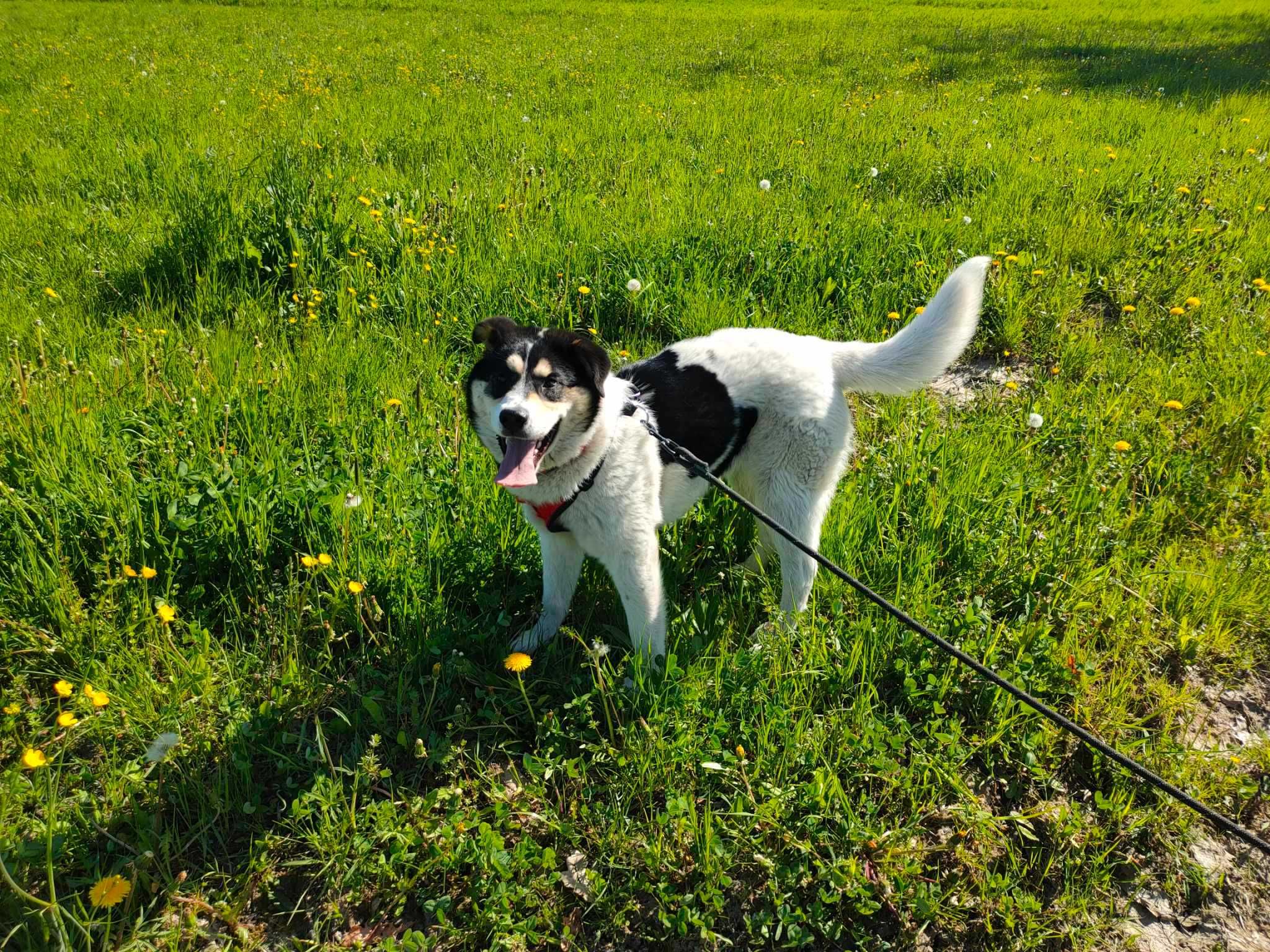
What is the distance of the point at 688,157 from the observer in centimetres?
708

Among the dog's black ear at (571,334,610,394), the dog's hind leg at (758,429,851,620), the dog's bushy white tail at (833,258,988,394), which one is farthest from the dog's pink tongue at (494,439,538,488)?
the dog's bushy white tail at (833,258,988,394)

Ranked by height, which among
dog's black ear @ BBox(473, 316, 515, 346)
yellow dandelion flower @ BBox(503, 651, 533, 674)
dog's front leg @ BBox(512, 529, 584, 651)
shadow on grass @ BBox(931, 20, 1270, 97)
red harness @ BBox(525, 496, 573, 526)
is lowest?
dog's front leg @ BBox(512, 529, 584, 651)

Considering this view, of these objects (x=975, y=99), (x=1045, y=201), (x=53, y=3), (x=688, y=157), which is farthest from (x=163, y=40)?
(x=1045, y=201)

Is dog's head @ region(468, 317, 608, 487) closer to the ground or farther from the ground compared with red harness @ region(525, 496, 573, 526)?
farther from the ground

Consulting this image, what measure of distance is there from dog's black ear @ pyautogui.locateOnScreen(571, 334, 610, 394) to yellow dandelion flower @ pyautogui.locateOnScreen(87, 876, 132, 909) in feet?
6.15

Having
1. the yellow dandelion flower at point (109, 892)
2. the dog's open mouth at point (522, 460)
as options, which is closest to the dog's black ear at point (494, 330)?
the dog's open mouth at point (522, 460)

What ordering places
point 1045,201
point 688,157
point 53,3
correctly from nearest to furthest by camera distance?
point 1045,201
point 688,157
point 53,3

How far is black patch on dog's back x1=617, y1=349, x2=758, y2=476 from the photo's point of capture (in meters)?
2.73

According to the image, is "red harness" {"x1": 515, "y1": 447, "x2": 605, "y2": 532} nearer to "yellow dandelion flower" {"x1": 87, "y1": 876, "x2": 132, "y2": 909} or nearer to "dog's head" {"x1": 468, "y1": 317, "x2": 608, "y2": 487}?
"dog's head" {"x1": 468, "y1": 317, "x2": 608, "y2": 487}

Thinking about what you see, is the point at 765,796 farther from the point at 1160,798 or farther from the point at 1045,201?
the point at 1045,201

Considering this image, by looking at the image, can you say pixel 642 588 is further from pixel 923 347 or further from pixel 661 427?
pixel 923 347

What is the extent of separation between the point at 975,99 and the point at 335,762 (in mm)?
10868

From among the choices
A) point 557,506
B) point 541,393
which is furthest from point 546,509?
point 541,393

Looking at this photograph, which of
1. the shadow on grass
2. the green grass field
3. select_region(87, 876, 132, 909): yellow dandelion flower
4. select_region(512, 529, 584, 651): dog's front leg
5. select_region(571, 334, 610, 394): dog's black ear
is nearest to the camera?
select_region(87, 876, 132, 909): yellow dandelion flower
